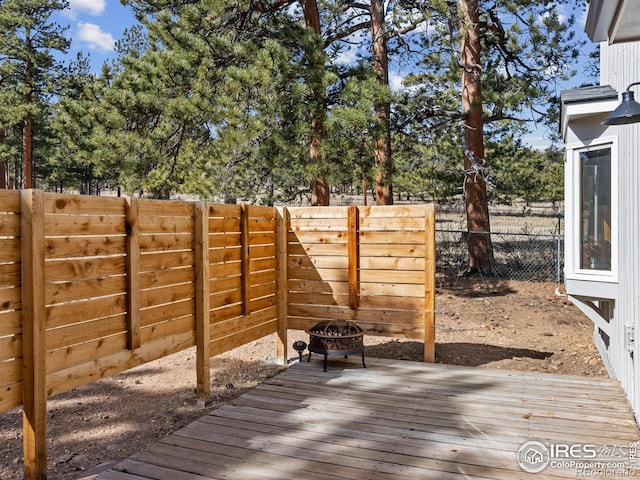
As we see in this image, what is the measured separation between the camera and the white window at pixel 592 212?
4047 millimetres

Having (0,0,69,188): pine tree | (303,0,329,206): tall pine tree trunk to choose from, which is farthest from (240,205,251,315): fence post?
(0,0,69,188): pine tree

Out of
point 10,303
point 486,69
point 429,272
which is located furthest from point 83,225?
point 486,69

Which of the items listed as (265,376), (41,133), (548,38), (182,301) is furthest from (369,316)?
(41,133)

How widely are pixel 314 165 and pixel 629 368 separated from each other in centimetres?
467

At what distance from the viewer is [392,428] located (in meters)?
3.12

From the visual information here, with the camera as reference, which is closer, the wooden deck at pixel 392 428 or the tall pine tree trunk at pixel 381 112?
the wooden deck at pixel 392 428

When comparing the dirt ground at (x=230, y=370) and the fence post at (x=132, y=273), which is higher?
the fence post at (x=132, y=273)

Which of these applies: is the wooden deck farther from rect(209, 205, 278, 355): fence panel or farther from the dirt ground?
rect(209, 205, 278, 355): fence panel

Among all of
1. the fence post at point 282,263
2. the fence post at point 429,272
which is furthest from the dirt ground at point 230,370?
the fence post at point 429,272

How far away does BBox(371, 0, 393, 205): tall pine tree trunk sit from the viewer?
25.2 ft

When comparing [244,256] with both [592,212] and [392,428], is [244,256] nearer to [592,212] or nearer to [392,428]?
[392,428]

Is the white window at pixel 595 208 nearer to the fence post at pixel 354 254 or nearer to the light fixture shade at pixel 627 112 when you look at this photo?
the light fixture shade at pixel 627 112

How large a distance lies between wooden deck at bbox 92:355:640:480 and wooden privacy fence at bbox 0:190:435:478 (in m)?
0.64

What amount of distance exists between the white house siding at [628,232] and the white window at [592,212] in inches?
7.4
